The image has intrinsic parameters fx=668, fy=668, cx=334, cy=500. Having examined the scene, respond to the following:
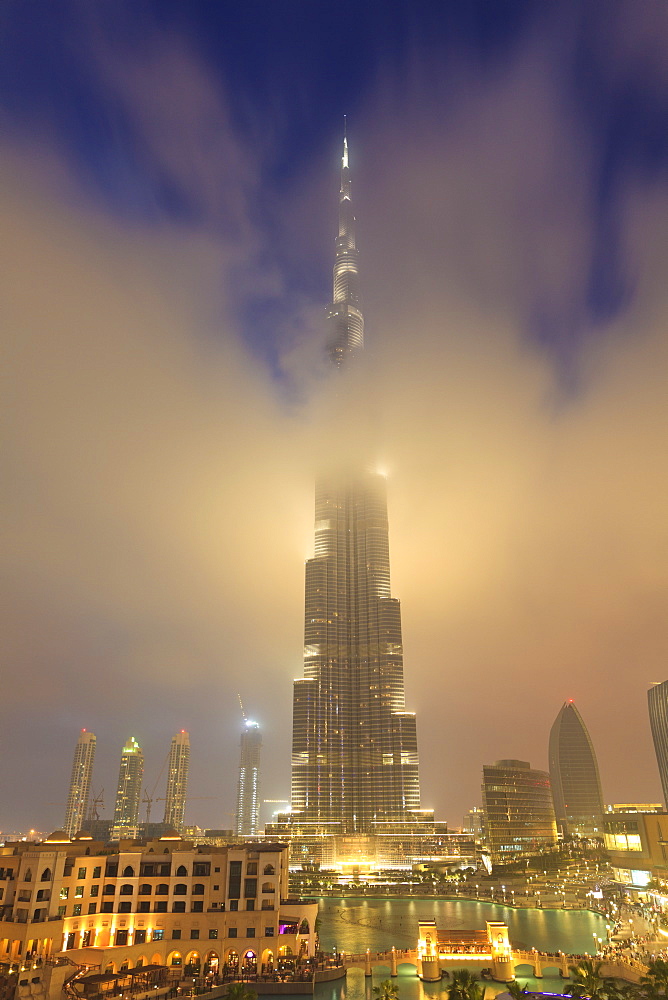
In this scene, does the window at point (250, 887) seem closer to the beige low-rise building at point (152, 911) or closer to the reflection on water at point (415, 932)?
the beige low-rise building at point (152, 911)

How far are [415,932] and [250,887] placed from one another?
2671 inches

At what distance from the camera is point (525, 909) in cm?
18238

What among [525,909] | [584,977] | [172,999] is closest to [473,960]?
[584,977]

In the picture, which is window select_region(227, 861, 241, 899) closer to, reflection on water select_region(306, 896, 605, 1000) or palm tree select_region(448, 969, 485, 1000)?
reflection on water select_region(306, 896, 605, 1000)

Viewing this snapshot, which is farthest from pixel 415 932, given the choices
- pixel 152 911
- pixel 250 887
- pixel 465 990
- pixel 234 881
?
pixel 465 990

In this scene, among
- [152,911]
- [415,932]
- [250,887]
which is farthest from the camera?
[415,932]

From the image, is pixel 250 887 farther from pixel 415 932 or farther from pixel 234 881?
pixel 415 932

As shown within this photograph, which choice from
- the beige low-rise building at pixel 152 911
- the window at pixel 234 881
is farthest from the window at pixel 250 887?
the window at pixel 234 881

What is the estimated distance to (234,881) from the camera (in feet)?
322

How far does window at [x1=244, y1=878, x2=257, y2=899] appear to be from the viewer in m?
97.6

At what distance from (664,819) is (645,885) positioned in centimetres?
1942

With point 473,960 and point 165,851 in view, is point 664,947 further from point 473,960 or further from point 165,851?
point 165,851

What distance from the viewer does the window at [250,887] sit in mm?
97625

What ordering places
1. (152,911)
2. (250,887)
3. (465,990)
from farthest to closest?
(250,887) → (152,911) → (465,990)
